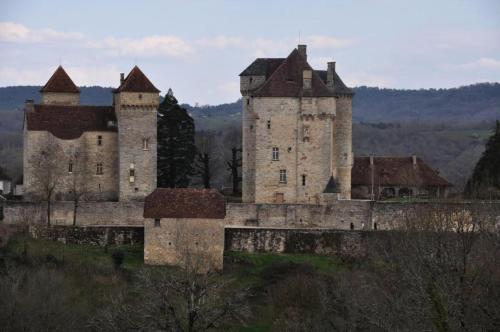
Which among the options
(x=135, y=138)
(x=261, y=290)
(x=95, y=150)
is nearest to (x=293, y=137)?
(x=135, y=138)

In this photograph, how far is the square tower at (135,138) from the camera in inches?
2574

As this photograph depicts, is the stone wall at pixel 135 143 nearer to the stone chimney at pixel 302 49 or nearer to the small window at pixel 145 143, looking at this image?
the small window at pixel 145 143

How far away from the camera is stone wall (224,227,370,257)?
61.8 metres

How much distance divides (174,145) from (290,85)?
26.5ft

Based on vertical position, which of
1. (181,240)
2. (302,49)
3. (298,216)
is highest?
(302,49)

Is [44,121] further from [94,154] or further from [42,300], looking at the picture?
[42,300]

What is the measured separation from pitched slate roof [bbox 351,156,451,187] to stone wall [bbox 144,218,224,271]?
15753 millimetres

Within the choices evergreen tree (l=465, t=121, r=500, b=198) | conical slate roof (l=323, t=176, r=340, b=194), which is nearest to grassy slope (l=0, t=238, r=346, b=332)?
conical slate roof (l=323, t=176, r=340, b=194)

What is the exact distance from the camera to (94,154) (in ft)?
218

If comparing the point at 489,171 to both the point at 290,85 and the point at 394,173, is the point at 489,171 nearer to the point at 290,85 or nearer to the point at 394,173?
the point at 394,173

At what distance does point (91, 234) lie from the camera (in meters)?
61.5

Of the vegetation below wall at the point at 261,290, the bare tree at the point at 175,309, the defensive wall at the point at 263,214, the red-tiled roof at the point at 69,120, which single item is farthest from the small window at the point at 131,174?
the bare tree at the point at 175,309

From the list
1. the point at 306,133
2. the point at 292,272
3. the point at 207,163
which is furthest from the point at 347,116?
the point at 292,272

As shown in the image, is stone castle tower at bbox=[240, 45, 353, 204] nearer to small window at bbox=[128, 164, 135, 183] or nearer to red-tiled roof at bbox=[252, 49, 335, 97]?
red-tiled roof at bbox=[252, 49, 335, 97]
